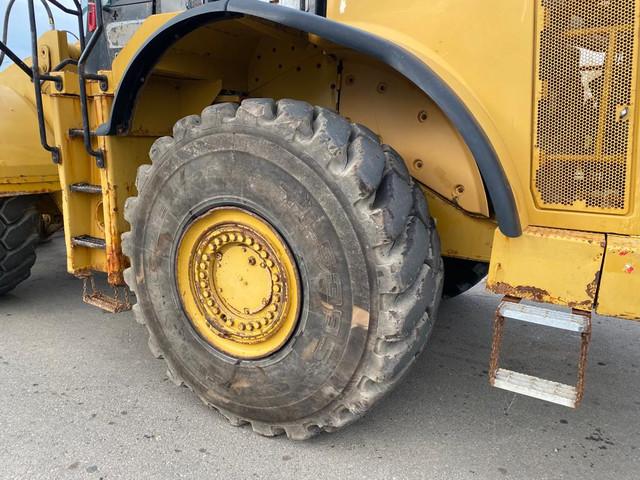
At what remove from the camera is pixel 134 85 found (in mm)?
2553

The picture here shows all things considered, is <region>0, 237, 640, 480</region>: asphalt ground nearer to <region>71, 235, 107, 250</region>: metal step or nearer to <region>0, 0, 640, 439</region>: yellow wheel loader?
<region>0, 0, 640, 439</region>: yellow wheel loader

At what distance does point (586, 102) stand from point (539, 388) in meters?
1.05

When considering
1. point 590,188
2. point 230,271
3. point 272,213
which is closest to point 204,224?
point 230,271

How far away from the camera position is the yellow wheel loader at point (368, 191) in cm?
183

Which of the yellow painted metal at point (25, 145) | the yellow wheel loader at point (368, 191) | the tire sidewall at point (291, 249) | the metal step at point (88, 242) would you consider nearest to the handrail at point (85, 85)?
the yellow wheel loader at point (368, 191)

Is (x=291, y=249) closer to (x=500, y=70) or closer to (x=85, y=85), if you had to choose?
(x=500, y=70)

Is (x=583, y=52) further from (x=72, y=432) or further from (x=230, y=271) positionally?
(x=72, y=432)

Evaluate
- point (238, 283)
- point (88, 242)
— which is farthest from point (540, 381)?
point (88, 242)

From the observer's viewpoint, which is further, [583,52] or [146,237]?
[146,237]

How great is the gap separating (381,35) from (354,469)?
180 cm

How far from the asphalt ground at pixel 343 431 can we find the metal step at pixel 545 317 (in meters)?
0.74

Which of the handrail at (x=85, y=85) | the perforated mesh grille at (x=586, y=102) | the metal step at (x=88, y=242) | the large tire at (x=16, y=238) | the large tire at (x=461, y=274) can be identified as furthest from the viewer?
the large tire at (x=16, y=238)

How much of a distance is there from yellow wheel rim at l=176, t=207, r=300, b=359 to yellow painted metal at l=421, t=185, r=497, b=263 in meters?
0.74

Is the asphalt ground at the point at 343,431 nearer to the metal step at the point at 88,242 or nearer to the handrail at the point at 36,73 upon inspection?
the metal step at the point at 88,242
